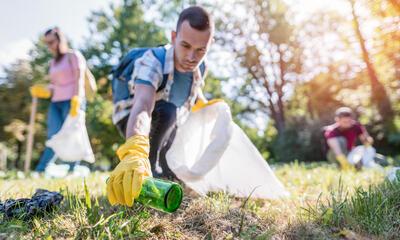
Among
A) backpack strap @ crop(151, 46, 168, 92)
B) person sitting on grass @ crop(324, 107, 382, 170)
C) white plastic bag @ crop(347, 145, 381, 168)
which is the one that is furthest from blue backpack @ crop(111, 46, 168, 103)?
person sitting on grass @ crop(324, 107, 382, 170)

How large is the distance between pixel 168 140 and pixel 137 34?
1598cm

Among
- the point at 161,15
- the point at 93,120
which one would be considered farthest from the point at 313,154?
the point at 161,15

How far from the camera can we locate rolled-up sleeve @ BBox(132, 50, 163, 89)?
2204 mm

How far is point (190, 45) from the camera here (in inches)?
86.7

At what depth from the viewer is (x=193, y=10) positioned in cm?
221

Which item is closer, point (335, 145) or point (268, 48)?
point (335, 145)

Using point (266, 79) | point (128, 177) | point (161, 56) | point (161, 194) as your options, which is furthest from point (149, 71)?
point (266, 79)

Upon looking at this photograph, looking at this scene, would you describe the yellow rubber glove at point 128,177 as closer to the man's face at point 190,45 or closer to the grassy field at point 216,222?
the grassy field at point 216,222

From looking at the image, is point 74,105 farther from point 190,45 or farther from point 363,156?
point 363,156

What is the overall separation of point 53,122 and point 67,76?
62cm

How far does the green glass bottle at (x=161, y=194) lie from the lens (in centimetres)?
145

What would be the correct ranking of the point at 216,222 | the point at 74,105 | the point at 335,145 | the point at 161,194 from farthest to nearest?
the point at 335,145, the point at 74,105, the point at 216,222, the point at 161,194

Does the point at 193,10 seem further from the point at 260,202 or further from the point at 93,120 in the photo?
the point at 93,120

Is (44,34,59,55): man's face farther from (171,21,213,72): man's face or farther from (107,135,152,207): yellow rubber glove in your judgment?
(107,135,152,207): yellow rubber glove
